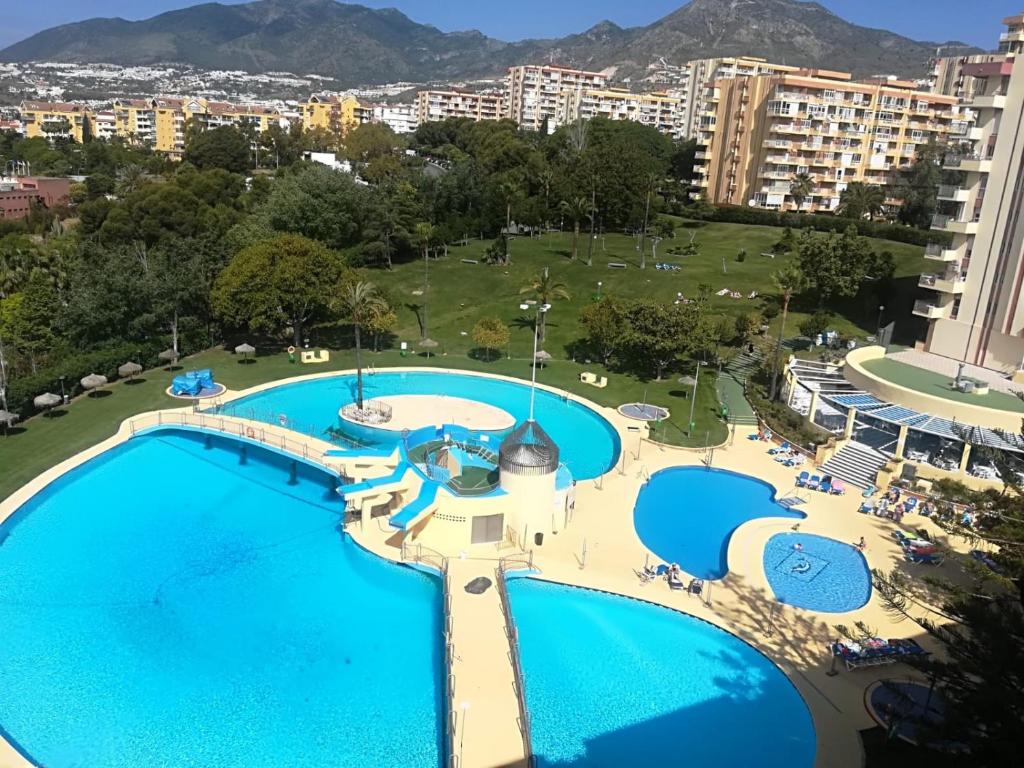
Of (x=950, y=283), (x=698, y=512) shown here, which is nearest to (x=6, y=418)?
(x=698, y=512)

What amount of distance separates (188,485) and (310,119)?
185104mm

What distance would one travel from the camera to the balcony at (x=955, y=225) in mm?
40719

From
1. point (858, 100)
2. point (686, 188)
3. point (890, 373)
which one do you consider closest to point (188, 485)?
point (890, 373)

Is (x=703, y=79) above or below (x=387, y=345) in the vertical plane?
above

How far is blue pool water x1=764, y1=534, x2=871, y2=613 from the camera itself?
23.5 m

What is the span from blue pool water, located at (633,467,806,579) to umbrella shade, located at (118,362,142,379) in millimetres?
29305

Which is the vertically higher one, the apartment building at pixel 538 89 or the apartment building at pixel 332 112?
the apartment building at pixel 538 89

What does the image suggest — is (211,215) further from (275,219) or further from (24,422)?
(24,422)

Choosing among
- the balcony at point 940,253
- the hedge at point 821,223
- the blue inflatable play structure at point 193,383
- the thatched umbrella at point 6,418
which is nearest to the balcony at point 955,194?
the balcony at point 940,253

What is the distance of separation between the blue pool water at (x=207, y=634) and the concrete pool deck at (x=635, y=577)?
3.74 feet

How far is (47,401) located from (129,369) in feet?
19.6

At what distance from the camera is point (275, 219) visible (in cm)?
6259

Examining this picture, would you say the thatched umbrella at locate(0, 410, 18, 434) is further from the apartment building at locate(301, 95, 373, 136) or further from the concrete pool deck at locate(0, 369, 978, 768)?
the apartment building at locate(301, 95, 373, 136)

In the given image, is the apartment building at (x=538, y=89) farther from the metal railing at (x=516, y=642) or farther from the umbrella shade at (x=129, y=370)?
the metal railing at (x=516, y=642)
